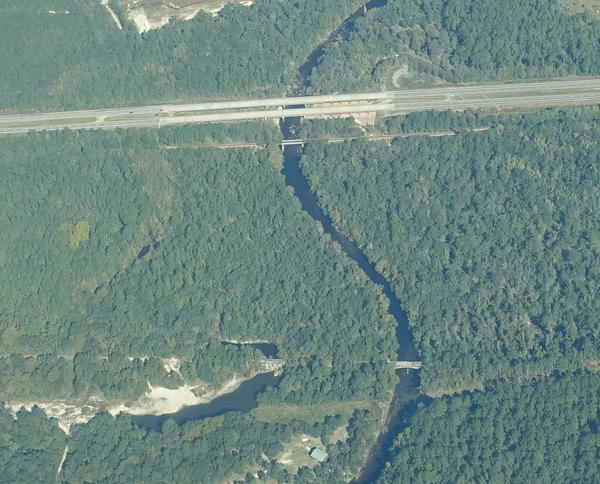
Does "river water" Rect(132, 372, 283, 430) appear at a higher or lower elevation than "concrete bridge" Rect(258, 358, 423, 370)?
lower

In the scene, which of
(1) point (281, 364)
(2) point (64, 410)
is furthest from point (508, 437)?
(2) point (64, 410)

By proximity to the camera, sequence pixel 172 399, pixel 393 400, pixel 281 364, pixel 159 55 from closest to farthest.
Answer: pixel 393 400
pixel 281 364
pixel 172 399
pixel 159 55

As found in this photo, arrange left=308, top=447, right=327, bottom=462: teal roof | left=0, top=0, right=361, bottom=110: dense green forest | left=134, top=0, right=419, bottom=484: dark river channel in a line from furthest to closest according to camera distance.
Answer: left=0, top=0, right=361, bottom=110: dense green forest < left=134, top=0, right=419, bottom=484: dark river channel < left=308, top=447, right=327, bottom=462: teal roof

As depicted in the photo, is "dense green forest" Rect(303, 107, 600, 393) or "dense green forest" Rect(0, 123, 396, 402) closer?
"dense green forest" Rect(303, 107, 600, 393)

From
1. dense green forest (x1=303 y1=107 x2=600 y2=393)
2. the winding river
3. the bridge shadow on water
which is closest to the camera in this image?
the bridge shadow on water

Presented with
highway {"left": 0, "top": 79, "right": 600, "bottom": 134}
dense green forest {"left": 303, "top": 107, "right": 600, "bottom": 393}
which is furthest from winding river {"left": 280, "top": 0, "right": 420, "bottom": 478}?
highway {"left": 0, "top": 79, "right": 600, "bottom": 134}

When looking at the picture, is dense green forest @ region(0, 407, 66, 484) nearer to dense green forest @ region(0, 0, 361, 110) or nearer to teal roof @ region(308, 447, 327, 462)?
teal roof @ region(308, 447, 327, 462)

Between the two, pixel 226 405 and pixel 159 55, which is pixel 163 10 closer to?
pixel 159 55
